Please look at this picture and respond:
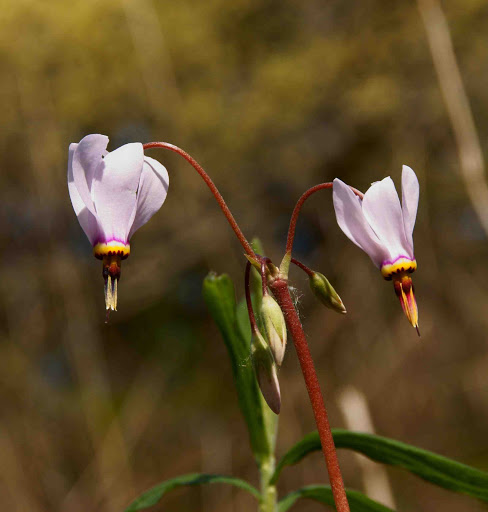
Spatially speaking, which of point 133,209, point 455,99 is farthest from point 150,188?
point 455,99

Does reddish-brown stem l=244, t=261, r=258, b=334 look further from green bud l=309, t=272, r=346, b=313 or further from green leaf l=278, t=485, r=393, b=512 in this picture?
green leaf l=278, t=485, r=393, b=512

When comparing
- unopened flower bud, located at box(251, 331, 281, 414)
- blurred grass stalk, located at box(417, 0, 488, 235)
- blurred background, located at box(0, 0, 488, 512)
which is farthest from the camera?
blurred background, located at box(0, 0, 488, 512)

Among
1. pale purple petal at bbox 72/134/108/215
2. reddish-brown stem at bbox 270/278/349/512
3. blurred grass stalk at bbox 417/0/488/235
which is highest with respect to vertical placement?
blurred grass stalk at bbox 417/0/488/235

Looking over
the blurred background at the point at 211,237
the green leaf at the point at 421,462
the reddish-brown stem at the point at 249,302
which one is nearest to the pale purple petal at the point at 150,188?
the reddish-brown stem at the point at 249,302

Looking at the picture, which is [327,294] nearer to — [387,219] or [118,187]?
[387,219]

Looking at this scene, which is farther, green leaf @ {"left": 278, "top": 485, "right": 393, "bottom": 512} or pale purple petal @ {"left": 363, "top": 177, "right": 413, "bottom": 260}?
green leaf @ {"left": 278, "top": 485, "right": 393, "bottom": 512}

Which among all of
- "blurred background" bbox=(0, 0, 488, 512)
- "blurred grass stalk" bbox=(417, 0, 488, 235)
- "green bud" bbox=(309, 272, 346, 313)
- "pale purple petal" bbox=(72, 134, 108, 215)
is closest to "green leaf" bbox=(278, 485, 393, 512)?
"green bud" bbox=(309, 272, 346, 313)

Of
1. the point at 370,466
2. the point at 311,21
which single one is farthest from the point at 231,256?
the point at 370,466
